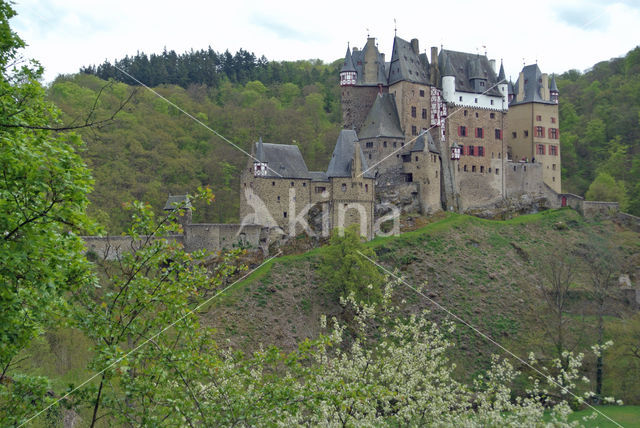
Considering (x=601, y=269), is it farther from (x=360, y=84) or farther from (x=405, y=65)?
(x=360, y=84)

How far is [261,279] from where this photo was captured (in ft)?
124

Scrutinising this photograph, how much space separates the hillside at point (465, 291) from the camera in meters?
35.4

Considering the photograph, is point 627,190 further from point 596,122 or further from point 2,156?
point 2,156

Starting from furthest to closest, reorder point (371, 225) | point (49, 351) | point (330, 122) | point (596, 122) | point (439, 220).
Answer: point (596, 122) < point (330, 122) < point (439, 220) < point (371, 225) < point (49, 351)

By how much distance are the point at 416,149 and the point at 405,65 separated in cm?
701

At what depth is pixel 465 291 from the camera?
40562mm

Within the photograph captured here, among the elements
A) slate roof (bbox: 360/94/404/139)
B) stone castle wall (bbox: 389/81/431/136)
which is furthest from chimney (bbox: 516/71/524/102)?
slate roof (bbox: 360/94/404/139)

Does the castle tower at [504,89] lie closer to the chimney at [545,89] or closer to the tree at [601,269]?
the chimney at [545,89]

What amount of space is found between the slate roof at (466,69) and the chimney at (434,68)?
338 millimetres

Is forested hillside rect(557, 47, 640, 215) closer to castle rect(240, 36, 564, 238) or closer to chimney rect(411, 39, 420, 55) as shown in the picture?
castle rect(240, 36, 564, 238)

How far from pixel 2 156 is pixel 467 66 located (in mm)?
47244

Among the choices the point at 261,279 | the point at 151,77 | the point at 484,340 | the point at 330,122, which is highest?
the point at 151,77

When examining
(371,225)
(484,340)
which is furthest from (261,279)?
(484,340)

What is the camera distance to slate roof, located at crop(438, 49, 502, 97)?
50438 mm
